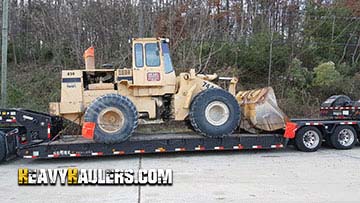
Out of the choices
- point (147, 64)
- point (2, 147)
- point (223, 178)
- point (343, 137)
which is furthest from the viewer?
point (343, 137)

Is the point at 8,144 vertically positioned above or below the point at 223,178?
above

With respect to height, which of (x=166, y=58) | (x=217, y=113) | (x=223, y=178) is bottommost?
(x=223, y=178)

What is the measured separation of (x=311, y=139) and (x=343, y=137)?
47.5 inches

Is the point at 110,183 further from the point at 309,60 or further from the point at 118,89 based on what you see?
the point at 309,60

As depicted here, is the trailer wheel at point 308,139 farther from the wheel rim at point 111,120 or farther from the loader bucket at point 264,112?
the wheel rim at point 111,120

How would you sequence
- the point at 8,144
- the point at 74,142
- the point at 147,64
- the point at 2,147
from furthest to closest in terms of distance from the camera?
the point at 147,64
the point at 74,142
the point at 8,144
the point at 2,147

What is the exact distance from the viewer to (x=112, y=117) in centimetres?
1142

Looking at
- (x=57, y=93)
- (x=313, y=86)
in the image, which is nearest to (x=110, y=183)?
(x=57, y=93)

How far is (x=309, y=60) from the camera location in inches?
882

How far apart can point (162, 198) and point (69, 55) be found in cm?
1497

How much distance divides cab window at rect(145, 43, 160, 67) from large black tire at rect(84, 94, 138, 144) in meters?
1.34

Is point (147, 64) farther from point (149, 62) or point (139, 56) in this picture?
point (139, 56)

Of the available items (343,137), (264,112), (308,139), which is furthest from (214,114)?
(343,137)

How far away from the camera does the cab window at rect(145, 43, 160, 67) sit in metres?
12.0
